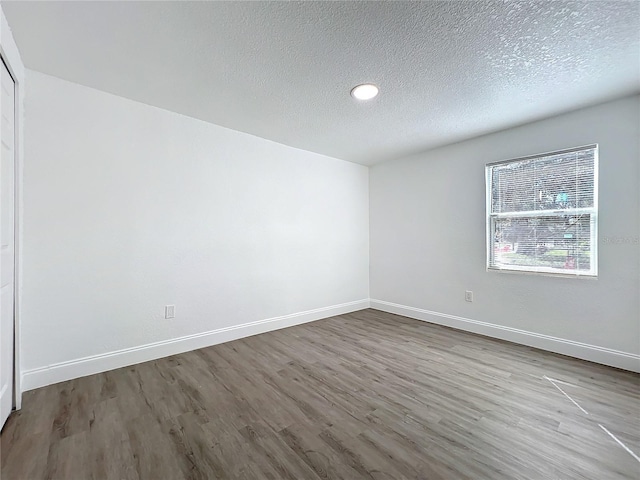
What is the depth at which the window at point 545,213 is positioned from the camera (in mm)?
2643

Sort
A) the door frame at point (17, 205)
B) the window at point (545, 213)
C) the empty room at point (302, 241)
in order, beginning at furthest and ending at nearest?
the window at point (545, 213), the door frame at point (17, 205), the empty room at point (302, 241)

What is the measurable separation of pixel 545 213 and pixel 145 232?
13.3 feet

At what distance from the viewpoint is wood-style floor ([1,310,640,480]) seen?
1379 millimetres

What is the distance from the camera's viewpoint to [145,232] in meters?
2.61

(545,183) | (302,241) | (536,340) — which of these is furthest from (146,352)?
(545,183)

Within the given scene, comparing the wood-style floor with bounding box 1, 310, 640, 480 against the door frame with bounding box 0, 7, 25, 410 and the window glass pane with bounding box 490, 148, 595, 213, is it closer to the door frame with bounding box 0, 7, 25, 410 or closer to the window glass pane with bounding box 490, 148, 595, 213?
the door frame with bounding box 0, 7, 25, 410

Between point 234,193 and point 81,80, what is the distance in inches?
60.9

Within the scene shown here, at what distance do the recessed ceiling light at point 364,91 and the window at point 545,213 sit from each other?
1.86 meters

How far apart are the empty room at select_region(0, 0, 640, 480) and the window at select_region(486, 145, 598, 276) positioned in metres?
0.02

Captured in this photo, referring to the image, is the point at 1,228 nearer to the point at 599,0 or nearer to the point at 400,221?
the point at 599,0

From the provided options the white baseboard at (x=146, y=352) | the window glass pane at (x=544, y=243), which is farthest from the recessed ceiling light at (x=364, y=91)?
the white baseboard at (x=146, y=352)

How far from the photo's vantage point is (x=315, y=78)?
7.07 feet

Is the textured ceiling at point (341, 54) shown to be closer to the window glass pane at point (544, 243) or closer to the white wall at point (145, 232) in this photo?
the white wall at point (145, 232)

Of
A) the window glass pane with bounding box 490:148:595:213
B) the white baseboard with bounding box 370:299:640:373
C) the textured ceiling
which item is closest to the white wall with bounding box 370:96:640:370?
the white baseboard with bounding box 370:299:640:373
